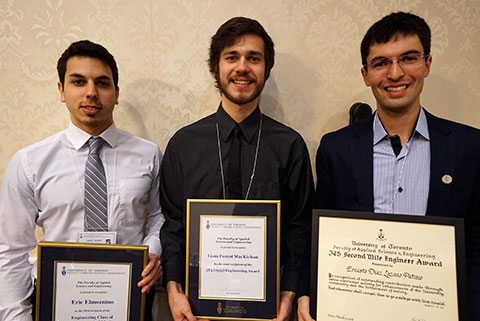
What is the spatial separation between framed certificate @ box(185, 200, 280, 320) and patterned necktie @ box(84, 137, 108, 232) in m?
0.46

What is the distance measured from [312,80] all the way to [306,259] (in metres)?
0.93

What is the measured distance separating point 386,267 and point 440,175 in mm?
432

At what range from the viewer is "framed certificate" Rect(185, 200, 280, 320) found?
122cm

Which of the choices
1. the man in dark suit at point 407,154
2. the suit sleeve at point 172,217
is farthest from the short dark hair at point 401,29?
the suit sleeve at point 172,217

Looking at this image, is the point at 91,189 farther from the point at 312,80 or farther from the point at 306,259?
the point at 312,80

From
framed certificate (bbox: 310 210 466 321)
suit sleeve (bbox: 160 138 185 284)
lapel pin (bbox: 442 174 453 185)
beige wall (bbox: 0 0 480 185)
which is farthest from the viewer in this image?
beige wall (bbox: 0 0 480 185)

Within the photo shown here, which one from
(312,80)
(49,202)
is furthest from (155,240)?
(312,80)

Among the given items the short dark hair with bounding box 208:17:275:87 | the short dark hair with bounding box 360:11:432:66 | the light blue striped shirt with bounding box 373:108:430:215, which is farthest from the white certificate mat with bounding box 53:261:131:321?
the short dark hair with bounding box 360:11:432:66

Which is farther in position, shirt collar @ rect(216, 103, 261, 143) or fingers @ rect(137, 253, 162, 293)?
shirt collar @ rect(216, 103, 261, 143)

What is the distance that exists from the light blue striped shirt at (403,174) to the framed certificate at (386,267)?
0.72ft

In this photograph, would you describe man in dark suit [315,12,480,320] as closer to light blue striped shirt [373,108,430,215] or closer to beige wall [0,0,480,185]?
light blue striped shirt [373,108,430,215]

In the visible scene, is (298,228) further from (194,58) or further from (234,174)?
(194,58)

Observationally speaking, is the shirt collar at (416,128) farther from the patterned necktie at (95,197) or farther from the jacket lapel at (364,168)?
the patterned necktie at (95,197)
